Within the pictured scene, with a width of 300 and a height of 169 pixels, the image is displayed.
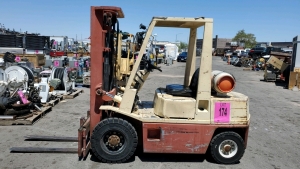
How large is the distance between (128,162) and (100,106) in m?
1.14

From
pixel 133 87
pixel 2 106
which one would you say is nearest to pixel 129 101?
pixel 133 87

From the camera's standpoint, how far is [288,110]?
10.7 meters

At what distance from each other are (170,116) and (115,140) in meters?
1.05

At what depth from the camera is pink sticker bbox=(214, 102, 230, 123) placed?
15.8 ft

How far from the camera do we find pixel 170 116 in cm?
481

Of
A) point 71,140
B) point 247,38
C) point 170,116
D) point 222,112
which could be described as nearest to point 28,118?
point 71,140

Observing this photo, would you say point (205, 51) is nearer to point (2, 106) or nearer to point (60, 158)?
point (60, 158)

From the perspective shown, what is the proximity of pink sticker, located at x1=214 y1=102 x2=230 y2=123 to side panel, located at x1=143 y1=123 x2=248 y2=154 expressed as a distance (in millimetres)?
112

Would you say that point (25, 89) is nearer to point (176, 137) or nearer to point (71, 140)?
point (71, 140)

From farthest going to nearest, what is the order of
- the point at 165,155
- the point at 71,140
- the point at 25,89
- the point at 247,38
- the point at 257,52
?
1. the point at 247,38
2. the point at 257,52
3. the point at 25,89
4. the point at 71,140
5. the point at 165,155

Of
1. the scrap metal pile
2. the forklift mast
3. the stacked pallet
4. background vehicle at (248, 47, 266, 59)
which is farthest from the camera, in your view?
background vehicle at (248, 47, 266, 59)

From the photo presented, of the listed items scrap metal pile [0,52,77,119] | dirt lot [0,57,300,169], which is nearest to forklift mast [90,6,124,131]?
dirt lot [0,57,300,169]

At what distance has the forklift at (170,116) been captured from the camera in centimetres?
479

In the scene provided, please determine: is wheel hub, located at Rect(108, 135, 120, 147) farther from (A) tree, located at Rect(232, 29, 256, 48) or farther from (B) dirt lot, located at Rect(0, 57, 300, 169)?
(A) tree, located at Rect(232, 29, 256, 48)
